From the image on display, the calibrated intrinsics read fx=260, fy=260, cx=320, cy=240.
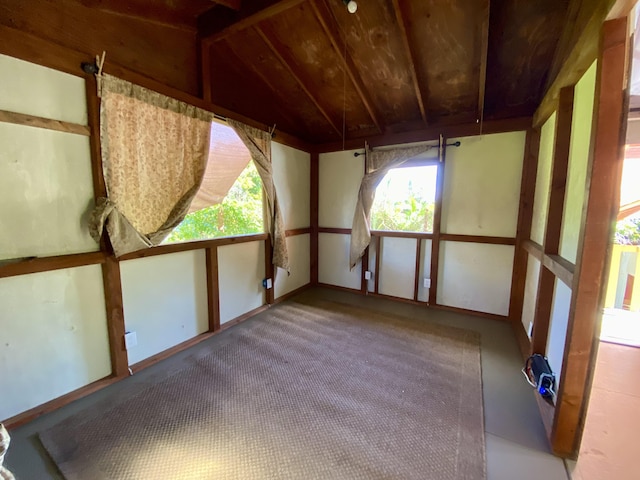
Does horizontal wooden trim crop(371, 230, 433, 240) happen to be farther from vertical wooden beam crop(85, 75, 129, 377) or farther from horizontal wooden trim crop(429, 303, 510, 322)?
vertical wooden beam crop(85, 75, 129, 377)

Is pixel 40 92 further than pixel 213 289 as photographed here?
No

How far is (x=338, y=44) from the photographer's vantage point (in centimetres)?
231

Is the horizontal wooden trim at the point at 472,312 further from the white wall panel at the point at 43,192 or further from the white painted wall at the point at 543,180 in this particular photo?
the white wall panel at the point at 43,192

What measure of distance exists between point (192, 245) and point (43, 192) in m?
1.01

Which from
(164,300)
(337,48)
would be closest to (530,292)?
(337,48)

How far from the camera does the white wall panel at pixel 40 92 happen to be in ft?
4.59

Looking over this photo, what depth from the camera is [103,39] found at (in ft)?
5.74

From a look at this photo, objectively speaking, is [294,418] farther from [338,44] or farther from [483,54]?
[483,54]

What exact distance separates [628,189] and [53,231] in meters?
6.10

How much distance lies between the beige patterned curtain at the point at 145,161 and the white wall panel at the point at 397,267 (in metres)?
2.49

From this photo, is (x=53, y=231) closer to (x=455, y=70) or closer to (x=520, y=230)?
(x=455, y=70)

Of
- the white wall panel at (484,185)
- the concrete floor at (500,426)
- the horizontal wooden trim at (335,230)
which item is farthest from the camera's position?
the horizontal wooden trim at (335,230)

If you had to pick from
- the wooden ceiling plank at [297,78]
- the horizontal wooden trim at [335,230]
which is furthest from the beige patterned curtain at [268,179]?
the horizontal wooden trim at [335,230]

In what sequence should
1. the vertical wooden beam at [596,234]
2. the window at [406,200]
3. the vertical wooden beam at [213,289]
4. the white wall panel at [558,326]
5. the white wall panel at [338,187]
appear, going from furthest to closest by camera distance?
the white wall panel at [338,187] → the window at [406,200] → the vertical wooden beam at [213,289] → the white wall panel at [558,326] → the vertical wooden beam at [596,234]
